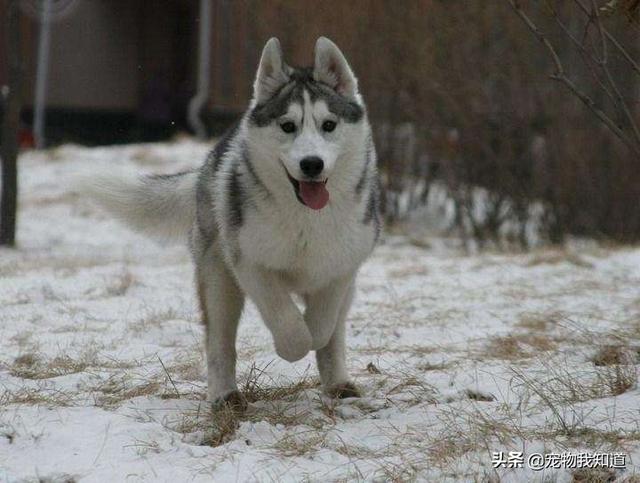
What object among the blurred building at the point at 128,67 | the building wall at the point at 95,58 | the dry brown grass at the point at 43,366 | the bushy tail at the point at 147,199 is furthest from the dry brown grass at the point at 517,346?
the building wall at the point at 95,58

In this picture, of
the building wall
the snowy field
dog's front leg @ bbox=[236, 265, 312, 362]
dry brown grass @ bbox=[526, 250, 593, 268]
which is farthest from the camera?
the building wall

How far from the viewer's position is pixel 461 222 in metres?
11.8

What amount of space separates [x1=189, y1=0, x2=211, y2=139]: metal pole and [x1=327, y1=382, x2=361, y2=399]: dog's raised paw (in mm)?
13971

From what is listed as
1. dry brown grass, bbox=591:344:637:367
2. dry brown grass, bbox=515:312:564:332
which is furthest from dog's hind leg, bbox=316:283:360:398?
dry brown grass, bbox=515:312:564:332

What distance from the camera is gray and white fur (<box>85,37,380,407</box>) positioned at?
14.0 ft

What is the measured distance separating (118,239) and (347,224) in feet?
22.8

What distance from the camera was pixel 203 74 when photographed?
18.5 m

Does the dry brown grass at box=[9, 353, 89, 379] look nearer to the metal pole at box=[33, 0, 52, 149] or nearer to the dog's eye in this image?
Answer: the dog's eye

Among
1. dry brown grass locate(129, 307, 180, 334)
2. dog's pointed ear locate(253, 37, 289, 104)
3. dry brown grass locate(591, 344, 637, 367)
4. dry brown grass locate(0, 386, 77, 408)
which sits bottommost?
dry brown grass locate(129, 307, 180, 334)

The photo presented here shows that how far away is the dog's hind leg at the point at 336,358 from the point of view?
4.65 m

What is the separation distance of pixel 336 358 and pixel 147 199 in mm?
1429

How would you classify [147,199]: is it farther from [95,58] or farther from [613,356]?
[95,58]

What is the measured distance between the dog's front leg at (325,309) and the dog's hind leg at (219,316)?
13.9 inches

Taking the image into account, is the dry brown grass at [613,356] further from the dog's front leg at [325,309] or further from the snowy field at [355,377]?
the dog's front leg at [325,309]
